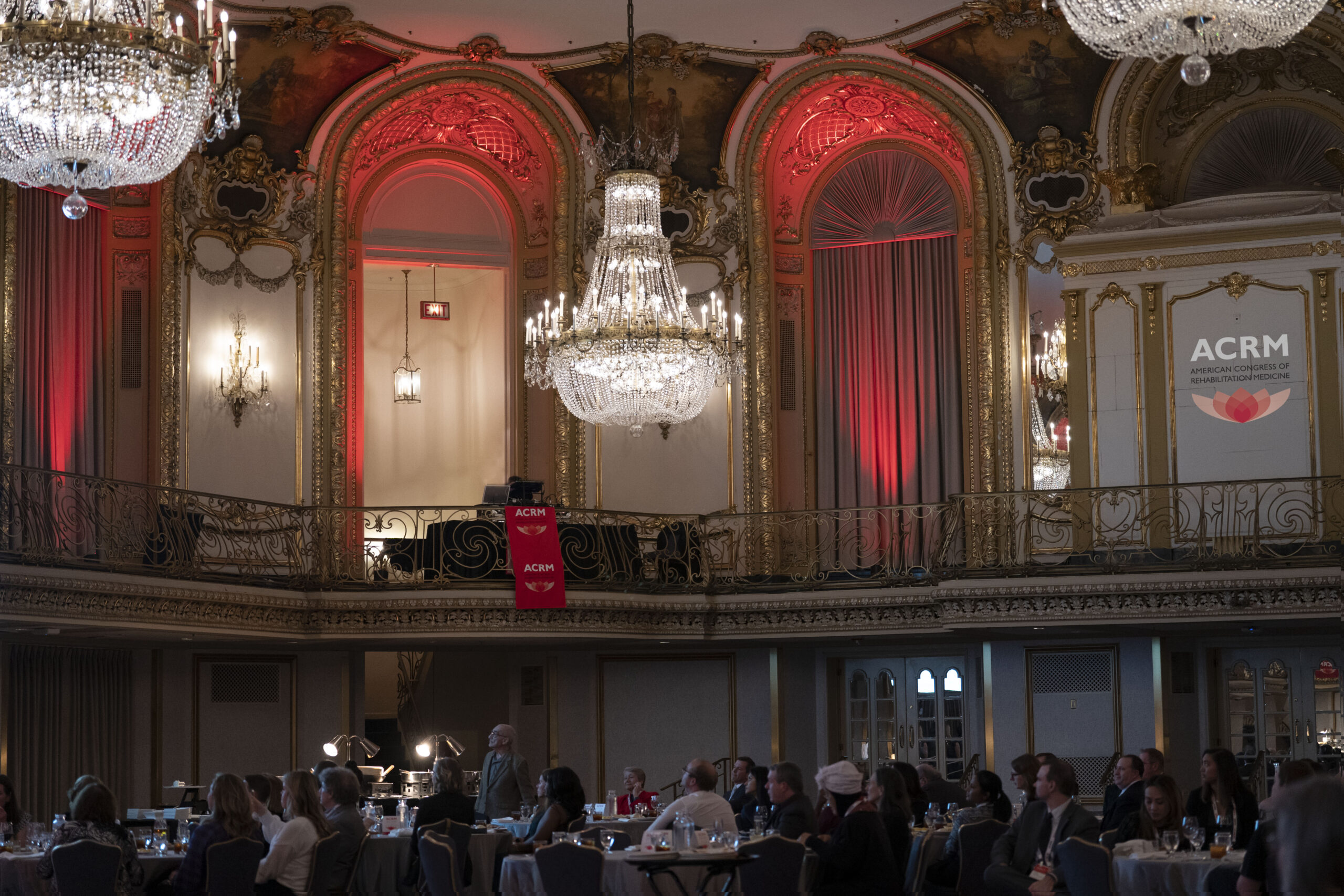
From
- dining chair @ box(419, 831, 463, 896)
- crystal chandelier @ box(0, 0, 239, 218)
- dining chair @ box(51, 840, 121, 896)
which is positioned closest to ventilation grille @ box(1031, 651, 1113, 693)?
dining chair @ box(419, 831, 463, 896)

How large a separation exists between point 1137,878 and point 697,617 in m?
7.27

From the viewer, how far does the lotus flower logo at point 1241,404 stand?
1422 cm

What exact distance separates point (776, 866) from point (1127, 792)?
2.37 m

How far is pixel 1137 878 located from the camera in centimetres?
787

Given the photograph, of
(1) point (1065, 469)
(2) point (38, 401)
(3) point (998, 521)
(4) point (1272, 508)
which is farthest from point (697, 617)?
(2) point (38, 401)

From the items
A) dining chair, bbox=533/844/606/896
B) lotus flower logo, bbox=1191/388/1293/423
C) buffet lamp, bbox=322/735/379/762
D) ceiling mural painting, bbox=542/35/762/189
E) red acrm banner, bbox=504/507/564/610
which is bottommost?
dining chair, bbox=533/844/606/896

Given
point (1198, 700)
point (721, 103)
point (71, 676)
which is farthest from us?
point (721, 103)

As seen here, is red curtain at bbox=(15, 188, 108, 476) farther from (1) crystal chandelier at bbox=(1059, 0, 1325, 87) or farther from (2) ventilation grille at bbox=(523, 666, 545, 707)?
(1) crystal chandelier at bbox=(1059, 0, 1325, 87)

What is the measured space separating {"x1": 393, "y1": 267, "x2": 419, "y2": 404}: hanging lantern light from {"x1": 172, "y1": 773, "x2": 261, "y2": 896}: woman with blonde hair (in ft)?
33.7

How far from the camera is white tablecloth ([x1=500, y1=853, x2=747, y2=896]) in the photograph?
8414mm

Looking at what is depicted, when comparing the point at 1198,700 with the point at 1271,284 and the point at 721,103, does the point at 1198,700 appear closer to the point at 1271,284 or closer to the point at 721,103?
the point at 1271,284

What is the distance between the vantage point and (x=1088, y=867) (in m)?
7.41

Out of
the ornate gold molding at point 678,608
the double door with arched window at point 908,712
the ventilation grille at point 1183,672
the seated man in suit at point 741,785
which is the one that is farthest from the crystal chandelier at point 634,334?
the ventilation grille at point 1183,672

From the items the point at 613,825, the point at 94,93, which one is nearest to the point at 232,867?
the point at 613,825
